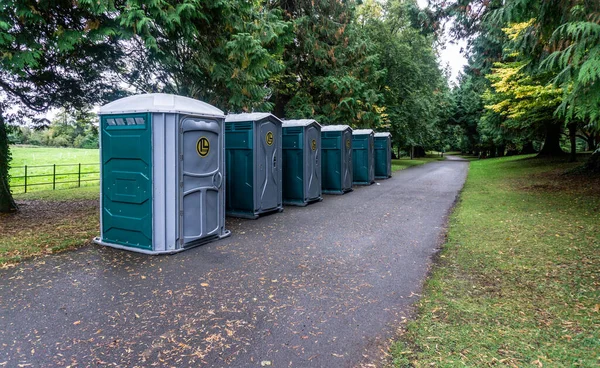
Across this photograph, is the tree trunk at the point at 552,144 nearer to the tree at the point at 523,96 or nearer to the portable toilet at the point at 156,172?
the tree at the point at 523,96

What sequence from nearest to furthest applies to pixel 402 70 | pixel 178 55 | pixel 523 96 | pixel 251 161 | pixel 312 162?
pixel 251 161, pixel 178 55, pixel 312 162, pixel 523 96, pixel 402 70

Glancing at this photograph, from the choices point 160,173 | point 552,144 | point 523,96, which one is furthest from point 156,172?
point 552,144

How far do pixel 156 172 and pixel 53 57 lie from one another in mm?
5380

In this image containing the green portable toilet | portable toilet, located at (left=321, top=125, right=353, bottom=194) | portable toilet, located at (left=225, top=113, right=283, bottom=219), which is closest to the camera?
portable toilet, located at (left=225, top=113, right=283, bottom=219)

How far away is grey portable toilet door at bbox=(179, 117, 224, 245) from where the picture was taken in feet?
18.6

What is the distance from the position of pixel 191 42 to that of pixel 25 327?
21.2ft

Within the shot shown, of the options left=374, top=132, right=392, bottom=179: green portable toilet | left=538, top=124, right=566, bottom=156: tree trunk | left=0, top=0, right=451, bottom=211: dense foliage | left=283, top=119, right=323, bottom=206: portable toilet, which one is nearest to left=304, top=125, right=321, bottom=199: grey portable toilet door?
left=283, top=119, right=323, bottom=206: portable toilet

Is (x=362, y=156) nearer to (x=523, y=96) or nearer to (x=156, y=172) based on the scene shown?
(x=523, y=96)

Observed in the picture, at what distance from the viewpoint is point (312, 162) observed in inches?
418

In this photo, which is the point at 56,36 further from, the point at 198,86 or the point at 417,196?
the point at 417,196

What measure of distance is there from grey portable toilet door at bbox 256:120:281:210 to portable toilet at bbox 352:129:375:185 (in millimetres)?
7153

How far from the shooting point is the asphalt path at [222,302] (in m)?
2.88

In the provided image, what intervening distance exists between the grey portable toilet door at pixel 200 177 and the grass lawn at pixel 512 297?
3.51 meters

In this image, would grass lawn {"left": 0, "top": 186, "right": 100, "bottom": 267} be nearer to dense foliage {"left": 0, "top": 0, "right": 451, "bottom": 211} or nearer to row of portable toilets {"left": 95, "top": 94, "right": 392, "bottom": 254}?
row of portable toilets {"left": 95, "top": 94, "right": 392, "bottom": 254}
